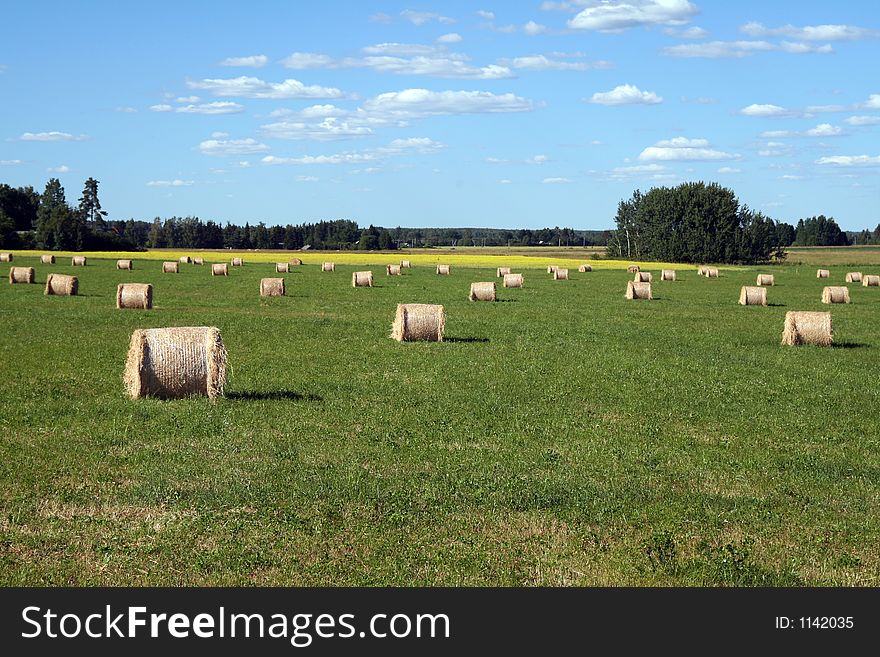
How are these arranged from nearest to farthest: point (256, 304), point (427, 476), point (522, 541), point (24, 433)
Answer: point (522, 541) < point (427, 476) < point (24, 433) < point (256, 304)

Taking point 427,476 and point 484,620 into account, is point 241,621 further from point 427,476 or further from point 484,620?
point 427,476

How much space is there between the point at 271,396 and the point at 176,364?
66.0 inches

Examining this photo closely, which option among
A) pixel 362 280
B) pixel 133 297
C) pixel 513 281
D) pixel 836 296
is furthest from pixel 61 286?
pixel 836 296

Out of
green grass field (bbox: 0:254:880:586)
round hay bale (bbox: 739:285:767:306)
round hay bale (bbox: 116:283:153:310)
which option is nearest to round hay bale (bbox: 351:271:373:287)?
round hay bale (bbox: 739:285:767:306)

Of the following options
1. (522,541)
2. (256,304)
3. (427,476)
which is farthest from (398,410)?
(256,304)

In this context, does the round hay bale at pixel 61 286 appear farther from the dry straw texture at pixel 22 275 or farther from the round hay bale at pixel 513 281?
the round hay bale at pixel 513 281

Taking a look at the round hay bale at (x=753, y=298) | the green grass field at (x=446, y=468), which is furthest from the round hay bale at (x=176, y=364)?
the round hay bale at (x=753, y=298)

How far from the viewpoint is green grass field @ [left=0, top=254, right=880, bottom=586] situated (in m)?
9.91

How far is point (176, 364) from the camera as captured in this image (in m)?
17.7

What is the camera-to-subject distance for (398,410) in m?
17.4

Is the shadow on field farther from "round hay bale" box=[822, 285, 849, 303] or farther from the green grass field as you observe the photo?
"round hay bale" box=[822, 285, 849, 303]

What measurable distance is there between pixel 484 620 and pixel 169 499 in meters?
4.79

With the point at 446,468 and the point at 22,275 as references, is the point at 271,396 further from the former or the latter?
the point at 22,275

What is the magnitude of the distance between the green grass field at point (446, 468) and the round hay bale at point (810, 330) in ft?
5.40
